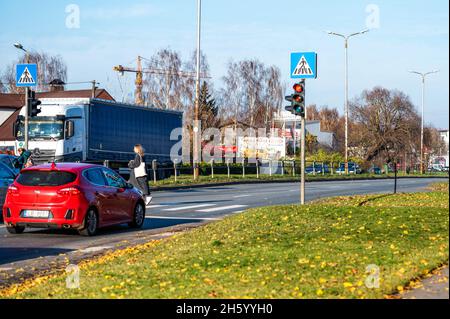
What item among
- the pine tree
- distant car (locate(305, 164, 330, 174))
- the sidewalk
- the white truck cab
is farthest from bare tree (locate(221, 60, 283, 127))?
the sidewalk

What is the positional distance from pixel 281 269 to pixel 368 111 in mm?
94518

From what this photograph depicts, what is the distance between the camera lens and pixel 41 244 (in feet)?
50.1

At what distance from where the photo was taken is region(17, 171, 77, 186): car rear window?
54.5 ft

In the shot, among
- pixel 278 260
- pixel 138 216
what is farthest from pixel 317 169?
pixel 278 260

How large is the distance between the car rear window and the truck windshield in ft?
64.5

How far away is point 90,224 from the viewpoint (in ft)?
55.0

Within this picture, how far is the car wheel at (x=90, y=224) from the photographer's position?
16.6 m

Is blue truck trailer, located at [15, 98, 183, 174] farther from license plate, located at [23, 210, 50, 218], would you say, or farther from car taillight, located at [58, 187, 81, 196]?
car taillight, located at [58, 187, 81, 196]

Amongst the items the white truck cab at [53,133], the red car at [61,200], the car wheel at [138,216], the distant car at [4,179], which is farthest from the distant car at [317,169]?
the red car at [61,200]

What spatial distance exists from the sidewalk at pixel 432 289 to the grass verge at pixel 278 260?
0.60ft

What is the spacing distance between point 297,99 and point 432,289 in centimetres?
1083

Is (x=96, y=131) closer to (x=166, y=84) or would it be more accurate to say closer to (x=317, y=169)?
(x=317, y=169)
